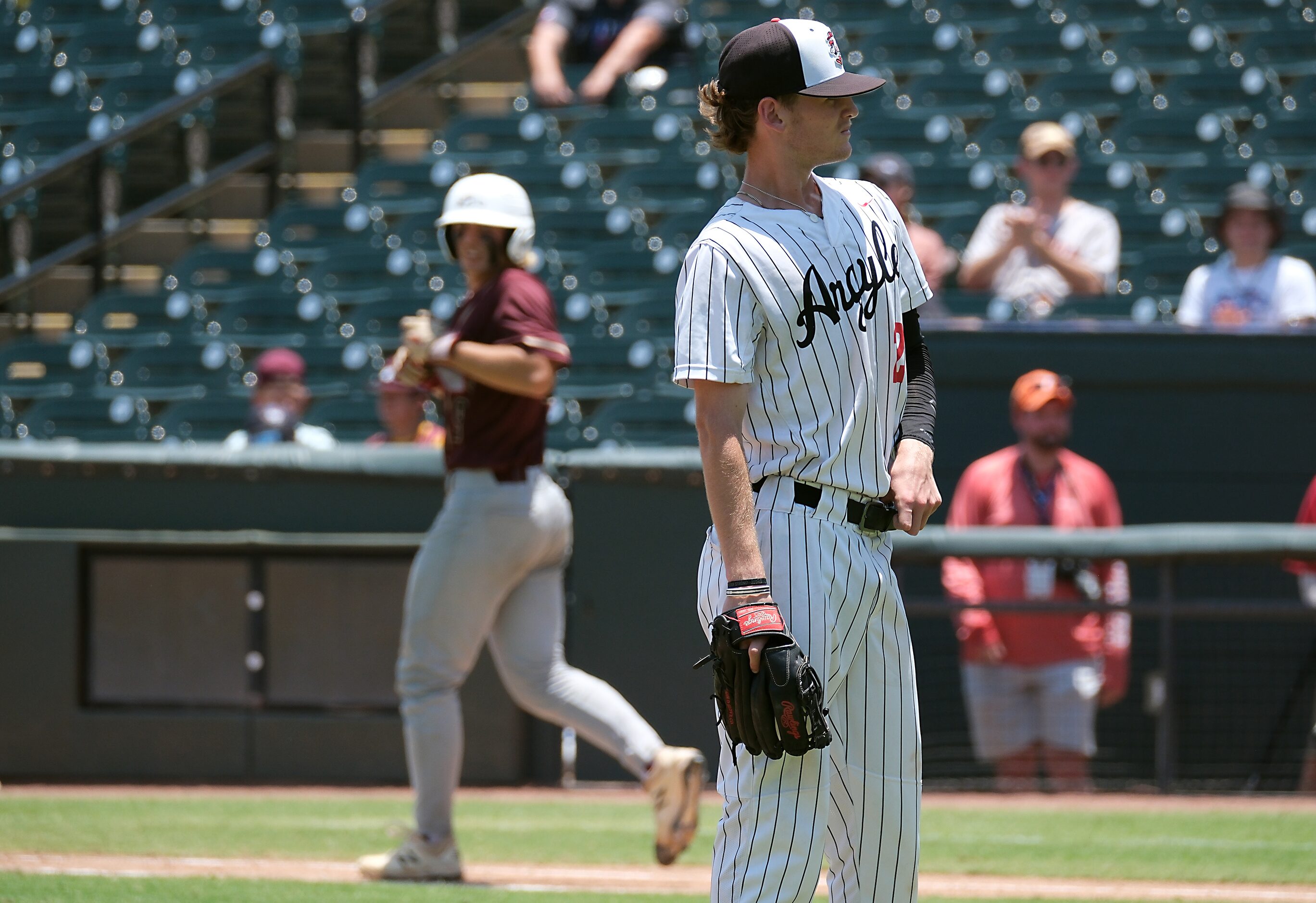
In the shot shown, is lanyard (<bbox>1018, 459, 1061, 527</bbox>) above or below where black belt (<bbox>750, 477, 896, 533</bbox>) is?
below

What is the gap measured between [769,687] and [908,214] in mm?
5400

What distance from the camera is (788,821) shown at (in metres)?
2.49

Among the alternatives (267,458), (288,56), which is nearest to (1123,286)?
(267,458)

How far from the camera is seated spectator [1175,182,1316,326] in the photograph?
6.79 metres

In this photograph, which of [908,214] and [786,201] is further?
[908,214]

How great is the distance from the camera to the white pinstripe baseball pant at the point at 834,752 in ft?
8.18

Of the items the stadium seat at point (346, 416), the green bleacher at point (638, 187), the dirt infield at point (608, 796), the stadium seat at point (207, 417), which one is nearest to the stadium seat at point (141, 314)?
the green bleacher at point (638, 187)

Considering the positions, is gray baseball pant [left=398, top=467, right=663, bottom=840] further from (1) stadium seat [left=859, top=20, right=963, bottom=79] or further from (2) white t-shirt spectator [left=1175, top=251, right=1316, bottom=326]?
(1) stadium seat [left=859, top=20, right=963, bottom=79]

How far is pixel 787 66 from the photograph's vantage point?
254 centimetres

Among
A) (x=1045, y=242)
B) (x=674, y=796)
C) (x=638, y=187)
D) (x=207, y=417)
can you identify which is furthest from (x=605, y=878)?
(x=638, y=187)

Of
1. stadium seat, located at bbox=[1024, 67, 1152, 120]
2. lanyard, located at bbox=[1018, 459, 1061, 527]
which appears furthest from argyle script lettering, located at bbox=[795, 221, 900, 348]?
stadium seat, located at bbox=[1024, 67, 1152, 120]

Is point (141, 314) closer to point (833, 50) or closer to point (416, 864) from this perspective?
point (416, 864)

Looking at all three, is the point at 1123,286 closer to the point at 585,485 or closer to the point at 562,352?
the point at 585,485

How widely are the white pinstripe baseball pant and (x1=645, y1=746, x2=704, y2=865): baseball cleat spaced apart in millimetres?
1764
